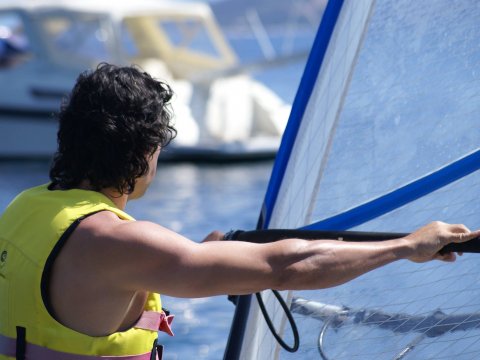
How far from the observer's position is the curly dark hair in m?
1.67

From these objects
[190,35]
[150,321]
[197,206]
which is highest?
[150,321]

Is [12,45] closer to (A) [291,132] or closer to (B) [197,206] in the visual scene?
(B) [197,206]

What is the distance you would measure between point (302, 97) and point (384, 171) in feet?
0.77

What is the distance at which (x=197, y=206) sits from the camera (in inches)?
403

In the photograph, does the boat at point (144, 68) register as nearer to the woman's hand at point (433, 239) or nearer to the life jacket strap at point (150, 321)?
the life jacket strap at point (150, 321)

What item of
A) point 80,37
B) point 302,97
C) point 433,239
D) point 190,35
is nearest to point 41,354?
point 433,239

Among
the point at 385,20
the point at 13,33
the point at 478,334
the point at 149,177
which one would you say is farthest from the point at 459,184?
the point at 13,33

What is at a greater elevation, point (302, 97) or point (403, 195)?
point (302, 97)

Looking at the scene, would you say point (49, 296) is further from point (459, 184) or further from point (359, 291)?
point (459, 184)

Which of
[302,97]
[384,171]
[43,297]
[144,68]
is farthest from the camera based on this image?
[144,68]

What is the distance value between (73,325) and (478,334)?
0.68 m

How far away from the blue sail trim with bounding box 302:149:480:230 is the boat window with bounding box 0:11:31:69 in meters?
13.3

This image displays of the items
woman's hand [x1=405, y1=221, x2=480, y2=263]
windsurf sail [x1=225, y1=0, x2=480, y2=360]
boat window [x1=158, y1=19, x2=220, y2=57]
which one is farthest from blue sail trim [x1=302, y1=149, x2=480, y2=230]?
boat window [x1=158, y1=19, x2=220, y2=57]

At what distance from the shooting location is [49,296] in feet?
5.36
